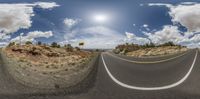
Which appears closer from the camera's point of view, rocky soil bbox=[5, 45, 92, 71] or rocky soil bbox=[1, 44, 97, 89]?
rocky soil bbox=[1, 44, 97, 89]

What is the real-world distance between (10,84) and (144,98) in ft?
27.1

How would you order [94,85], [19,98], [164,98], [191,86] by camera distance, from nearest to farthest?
1. [164,98]
2. [19,98]
3. [191,86]
4. [94,85]

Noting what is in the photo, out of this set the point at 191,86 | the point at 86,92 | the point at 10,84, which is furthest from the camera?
the point at 10,84

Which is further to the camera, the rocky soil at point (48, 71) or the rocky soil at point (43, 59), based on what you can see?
the rocky soil at point (43, 59)

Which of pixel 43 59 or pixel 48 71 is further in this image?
pixel 43 59

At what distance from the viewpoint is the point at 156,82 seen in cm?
1752

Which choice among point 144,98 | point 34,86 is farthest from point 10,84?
point 144,98

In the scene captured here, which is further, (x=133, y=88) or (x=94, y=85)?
(x=94, y=85)

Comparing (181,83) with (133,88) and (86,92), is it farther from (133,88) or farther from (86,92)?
(86,92)

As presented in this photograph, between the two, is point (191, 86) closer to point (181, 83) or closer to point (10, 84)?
point (181, 83)

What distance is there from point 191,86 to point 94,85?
4.13m

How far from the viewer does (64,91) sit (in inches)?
621

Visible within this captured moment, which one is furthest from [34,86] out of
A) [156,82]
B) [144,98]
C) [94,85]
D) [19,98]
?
[144,98]

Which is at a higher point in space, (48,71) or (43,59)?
(43,59)
